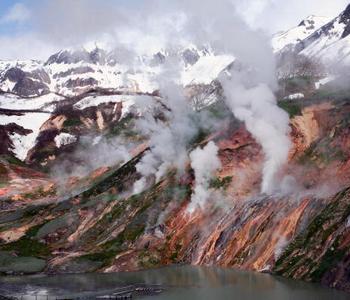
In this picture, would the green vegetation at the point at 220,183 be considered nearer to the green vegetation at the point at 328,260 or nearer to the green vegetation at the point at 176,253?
the green vegetation at the point at 176,253

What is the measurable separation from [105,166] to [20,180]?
23279 millimetres

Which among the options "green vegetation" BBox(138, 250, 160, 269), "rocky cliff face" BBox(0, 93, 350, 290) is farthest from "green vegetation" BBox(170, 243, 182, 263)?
"green vegetation" BBox(138, 250, 160, 269)

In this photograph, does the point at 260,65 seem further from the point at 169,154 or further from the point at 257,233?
the point at 257,233

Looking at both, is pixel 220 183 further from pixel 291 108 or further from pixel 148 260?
pixel 291 108

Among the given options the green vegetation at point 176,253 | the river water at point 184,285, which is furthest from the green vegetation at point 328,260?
the green vegetation at point 176,253

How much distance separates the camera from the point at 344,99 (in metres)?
100

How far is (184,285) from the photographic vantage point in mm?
66250

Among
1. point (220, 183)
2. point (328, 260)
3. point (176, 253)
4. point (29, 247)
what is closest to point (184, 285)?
point (328, 260)

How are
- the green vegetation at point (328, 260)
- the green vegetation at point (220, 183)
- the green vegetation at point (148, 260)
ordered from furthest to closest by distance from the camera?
1. the green vegetation at point (220, 183)
2. the green vegetation at point (148, 260)
3. the green vegetation at point (328, 260)

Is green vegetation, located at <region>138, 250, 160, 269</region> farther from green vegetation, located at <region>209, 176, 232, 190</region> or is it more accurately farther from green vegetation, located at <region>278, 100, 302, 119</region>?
green vegetation, located at <region>278, 100, 302, 119</region>

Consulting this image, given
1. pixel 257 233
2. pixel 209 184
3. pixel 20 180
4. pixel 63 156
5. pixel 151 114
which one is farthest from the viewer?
pixel 151 114

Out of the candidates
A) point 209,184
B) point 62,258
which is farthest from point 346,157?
point 62,258

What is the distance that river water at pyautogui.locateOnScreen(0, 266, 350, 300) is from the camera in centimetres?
5841

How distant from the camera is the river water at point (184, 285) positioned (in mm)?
58406
